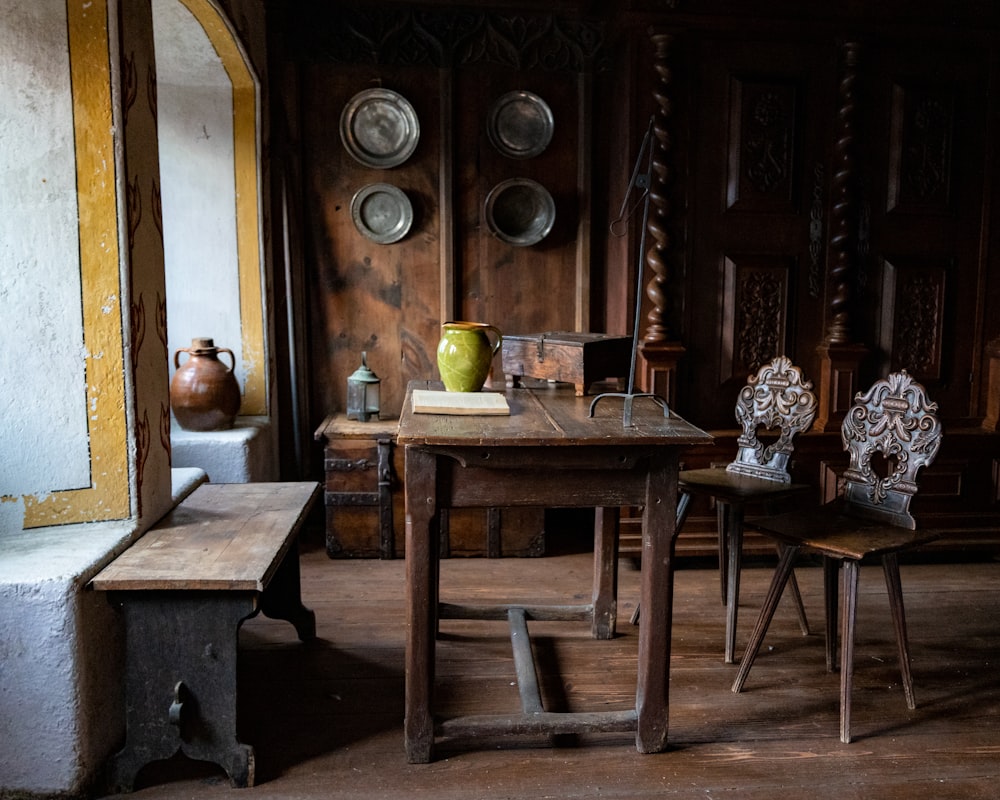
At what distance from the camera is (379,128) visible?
13.8ft

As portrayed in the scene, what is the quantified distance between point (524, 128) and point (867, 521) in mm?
2502

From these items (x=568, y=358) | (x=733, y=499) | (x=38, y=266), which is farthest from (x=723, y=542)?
(x=38, y=266)

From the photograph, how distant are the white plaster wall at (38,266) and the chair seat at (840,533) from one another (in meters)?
1.98

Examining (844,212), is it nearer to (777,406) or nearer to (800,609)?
(777,406)

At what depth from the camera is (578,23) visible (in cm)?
422

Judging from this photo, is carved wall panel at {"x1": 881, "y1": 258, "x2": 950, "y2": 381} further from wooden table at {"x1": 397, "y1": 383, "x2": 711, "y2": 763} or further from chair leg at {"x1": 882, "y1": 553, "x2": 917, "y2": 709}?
wooden table at {"x1": 397, "y1": 383, "x2": 711, "y2": 763}

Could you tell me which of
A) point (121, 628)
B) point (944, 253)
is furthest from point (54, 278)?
point (944, 253)

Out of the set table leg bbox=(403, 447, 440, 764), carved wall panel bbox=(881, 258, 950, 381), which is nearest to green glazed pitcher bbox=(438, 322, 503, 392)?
table leg bbox=(403, 447, 440, 764)

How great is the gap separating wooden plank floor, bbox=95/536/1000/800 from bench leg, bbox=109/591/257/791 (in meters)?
0.12

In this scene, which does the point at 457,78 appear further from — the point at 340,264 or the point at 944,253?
the point at 944,253

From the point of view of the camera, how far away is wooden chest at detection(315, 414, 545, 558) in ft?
12.9

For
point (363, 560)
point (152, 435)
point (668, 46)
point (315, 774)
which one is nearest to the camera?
point (315, 774)

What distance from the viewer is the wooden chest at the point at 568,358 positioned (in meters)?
2.82

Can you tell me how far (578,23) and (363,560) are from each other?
2.72 metres
